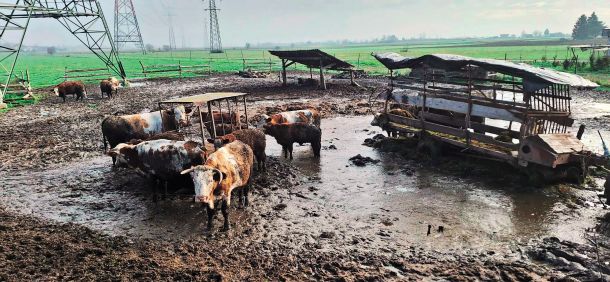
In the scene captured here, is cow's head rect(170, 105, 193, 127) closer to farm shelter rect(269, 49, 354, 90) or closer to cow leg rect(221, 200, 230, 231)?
cow leg rect(221, 200, 230, 231)

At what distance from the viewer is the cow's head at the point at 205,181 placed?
22.2 ft

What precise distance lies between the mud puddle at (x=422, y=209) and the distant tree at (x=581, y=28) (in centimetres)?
13579

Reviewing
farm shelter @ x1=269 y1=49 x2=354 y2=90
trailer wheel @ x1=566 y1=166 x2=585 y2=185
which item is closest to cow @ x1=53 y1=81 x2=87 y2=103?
farm shelter @ x1=269 y1=49 x2=354 y2=90

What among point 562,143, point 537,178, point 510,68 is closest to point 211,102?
point 510,68

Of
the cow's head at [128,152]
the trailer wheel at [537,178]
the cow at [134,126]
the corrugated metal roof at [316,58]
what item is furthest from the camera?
the corrugated metal roof at [316,58]

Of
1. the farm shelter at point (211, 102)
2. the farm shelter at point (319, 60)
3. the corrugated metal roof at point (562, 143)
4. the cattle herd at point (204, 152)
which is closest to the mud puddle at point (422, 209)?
the corrugated metal roof at point (562, 143)

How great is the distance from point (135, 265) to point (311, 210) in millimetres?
3481

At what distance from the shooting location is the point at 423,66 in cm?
1145

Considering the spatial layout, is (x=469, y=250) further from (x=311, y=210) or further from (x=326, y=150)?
(x=326, y=150)

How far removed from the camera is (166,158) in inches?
338

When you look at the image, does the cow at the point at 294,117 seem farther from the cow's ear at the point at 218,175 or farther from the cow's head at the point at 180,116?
the cow's ear at the point at 218,175

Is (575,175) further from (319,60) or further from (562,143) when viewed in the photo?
(319,60)

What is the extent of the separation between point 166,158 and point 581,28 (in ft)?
466

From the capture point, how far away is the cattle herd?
7.21m
